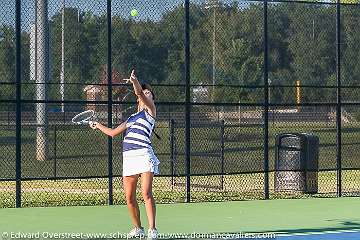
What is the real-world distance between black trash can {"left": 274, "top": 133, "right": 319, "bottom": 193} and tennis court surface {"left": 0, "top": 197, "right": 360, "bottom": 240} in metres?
1.25

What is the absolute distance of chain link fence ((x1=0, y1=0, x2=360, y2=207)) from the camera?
17.6m

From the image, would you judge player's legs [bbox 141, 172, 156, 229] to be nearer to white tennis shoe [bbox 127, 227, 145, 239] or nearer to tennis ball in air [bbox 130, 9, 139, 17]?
white tennis shoe [bbox 127, 227, 145, 239]

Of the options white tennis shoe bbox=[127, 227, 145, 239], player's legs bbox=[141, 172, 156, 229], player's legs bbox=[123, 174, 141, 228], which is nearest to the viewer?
player's legs bbox=[141, 172, 156, 229]

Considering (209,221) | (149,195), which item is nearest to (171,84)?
(209,221)

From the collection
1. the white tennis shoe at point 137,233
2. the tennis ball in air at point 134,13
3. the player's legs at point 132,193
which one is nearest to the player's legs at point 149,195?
the player's legs at point 132,193

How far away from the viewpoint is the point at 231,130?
85.1 feet

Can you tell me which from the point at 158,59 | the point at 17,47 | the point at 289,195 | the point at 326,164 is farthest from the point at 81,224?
the point at 326,164

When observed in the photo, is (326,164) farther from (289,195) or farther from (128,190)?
(128,190)

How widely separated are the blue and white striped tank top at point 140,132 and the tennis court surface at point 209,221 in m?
1.19

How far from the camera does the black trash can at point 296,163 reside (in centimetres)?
1884

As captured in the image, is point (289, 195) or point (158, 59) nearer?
point (289, 195)

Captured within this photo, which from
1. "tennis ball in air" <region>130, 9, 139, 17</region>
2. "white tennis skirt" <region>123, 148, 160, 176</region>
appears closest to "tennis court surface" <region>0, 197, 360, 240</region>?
"white tennis skirt" <region>123, 148, 160, 176</region>

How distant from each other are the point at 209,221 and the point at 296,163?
511 cm

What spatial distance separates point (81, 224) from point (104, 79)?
6845 mm
